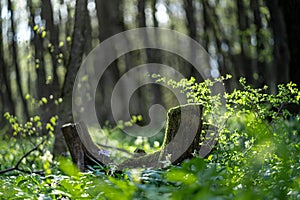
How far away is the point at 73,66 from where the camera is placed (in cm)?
788

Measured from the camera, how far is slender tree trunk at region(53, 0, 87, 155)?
7.91m

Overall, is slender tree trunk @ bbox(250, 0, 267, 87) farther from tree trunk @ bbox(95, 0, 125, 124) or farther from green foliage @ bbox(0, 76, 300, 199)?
green foliage @ bbox(0, 76, 300, 199)

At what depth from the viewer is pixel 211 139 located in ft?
14.9

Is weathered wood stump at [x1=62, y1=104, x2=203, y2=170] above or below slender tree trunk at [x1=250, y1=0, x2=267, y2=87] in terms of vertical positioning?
below

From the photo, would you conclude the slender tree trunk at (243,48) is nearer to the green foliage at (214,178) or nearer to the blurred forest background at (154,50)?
the blurred forest background at (154,50)

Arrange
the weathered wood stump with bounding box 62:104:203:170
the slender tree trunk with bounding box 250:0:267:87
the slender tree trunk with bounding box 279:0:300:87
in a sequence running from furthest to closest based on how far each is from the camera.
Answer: the slender tree trunk with bounding box 250:0:267:87 < the slender tree trunk with bounding box 279:0:300:87 < the weathered wood stump with bounding box 62:104:203:170

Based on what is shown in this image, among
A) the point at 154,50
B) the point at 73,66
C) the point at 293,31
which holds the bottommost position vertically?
the point at 73,66

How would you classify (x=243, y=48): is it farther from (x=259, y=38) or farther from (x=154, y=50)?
(x=154, y=50)

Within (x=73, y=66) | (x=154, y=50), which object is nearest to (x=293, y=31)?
(x=73, y=66)

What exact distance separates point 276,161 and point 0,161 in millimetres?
5352

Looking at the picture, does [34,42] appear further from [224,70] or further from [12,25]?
[224,70]

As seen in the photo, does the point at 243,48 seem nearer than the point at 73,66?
No

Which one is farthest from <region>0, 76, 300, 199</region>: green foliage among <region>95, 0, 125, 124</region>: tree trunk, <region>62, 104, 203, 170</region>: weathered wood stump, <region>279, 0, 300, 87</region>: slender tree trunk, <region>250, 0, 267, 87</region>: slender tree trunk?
<region>95, 0, 125, 124</region>: tree trunk

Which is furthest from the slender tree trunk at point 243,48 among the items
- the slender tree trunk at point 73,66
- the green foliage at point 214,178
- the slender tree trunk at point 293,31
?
the green foliage at point 214,178
